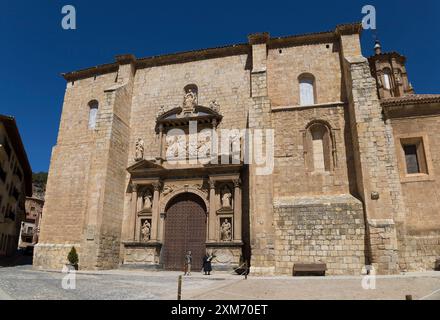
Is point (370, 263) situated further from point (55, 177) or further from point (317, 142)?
point (55, 177)

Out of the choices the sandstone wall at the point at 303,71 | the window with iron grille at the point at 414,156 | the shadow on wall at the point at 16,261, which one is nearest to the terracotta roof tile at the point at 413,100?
the window with iron grille at the point at 414,156

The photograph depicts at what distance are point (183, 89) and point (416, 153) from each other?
1118 cm

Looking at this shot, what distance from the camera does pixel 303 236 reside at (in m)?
12.2

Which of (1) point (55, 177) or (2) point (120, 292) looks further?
(1) point (55, 177)

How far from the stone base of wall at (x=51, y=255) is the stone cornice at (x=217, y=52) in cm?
958

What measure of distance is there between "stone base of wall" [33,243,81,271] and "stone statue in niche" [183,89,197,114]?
8365 millimetres

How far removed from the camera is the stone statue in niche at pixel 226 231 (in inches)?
546

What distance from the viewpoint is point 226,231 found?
14.0 metres

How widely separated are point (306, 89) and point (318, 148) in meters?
3.25

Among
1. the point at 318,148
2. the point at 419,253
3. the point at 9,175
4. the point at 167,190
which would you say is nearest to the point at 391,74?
the point at 318,148

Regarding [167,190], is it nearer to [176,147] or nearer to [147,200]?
[147,200]

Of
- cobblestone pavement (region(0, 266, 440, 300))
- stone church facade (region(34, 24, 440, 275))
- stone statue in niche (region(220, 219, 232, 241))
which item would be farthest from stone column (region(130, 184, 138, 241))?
cobblestone pavement (region(0, 266, 440, 300))

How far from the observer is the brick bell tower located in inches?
985
